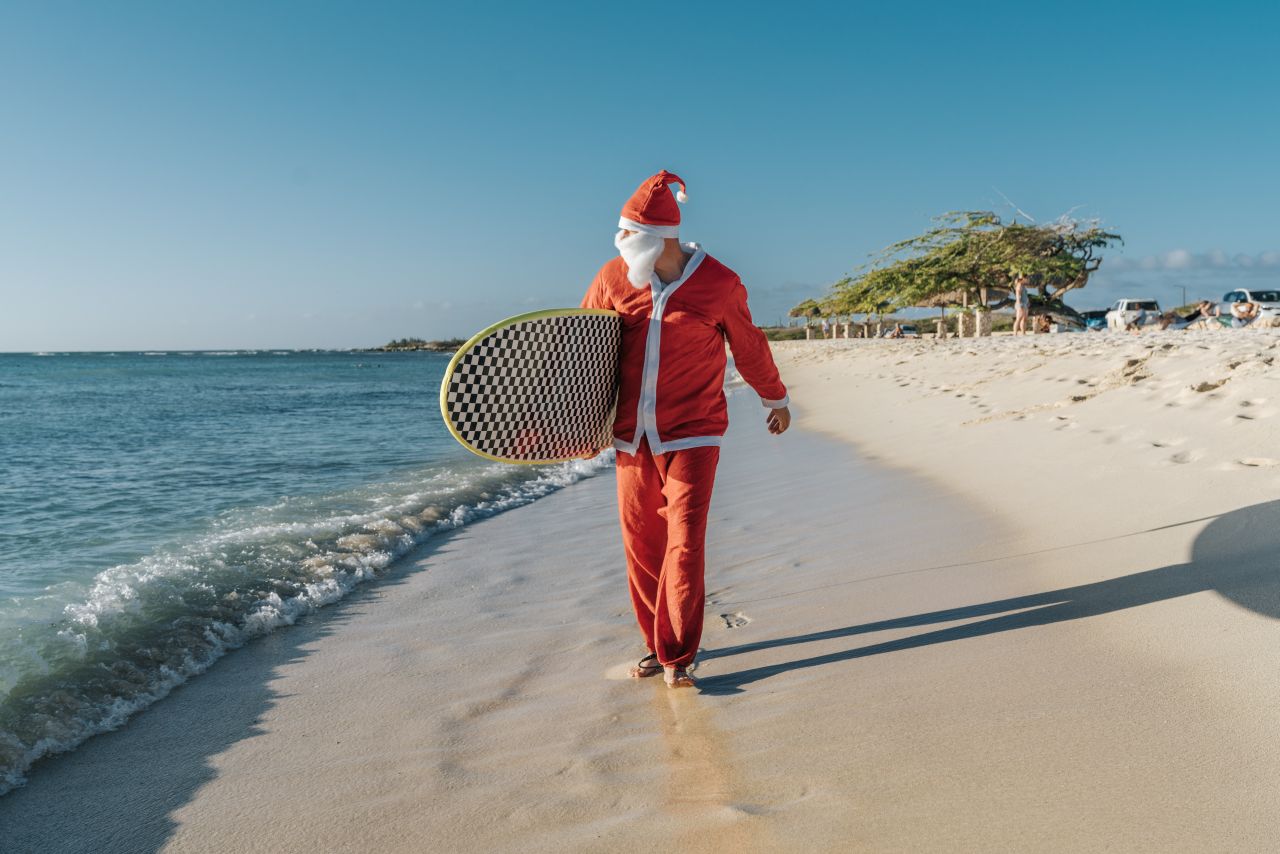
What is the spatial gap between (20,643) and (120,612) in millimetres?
437

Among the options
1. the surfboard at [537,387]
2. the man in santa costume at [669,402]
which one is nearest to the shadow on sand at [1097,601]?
the man in santa costume at [669,402]

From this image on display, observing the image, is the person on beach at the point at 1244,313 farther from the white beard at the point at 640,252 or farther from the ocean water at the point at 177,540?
the white beard at the point at 640,252

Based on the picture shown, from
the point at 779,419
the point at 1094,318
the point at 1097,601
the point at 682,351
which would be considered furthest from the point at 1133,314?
the point at 682,351

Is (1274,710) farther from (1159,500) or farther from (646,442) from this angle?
(1159,500)

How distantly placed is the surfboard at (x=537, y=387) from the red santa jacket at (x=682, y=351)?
0.17 meters

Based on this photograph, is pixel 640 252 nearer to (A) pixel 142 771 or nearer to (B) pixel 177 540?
(A) pixel 142 771

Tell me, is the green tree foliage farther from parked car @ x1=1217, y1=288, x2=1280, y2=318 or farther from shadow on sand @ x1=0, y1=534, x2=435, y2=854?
shadow on sand @ x1=0, y1=534, x2=435, y2=854

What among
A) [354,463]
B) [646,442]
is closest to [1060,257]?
[354,463]

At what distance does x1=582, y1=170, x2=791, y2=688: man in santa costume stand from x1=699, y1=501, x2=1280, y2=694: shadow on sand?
0.31 meters

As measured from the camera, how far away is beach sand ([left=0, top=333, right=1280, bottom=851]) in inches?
76.4

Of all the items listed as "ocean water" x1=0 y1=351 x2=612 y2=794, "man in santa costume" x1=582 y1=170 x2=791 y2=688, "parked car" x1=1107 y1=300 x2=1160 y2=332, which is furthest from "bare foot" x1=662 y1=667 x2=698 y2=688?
"parked car" x1=1107 y1=300 x2=1160 y2=332

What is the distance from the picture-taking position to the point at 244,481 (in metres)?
9.43

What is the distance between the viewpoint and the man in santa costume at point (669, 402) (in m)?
2.85

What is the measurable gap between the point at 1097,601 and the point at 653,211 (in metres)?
2.24
